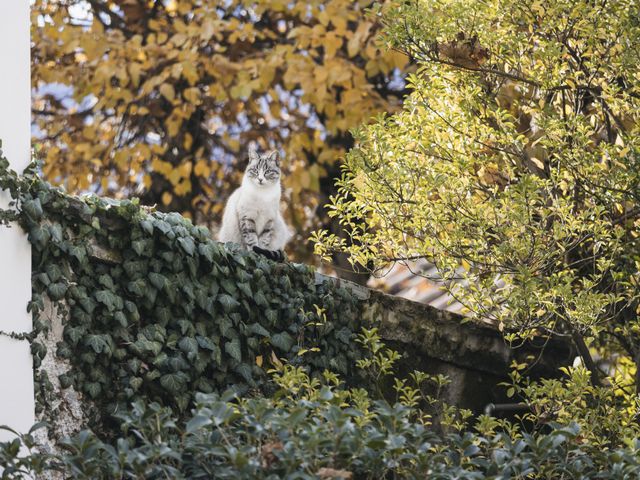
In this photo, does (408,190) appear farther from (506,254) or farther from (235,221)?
(235,221)

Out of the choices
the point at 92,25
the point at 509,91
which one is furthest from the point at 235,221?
the point at 92,25

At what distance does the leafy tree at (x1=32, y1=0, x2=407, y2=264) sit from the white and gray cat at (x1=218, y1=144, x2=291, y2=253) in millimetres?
2593

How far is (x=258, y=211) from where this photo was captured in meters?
6.71

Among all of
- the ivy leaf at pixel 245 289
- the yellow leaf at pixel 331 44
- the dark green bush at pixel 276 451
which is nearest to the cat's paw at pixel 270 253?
the ivy leaf at pixel 245 289

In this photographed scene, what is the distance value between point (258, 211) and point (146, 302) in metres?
1.75

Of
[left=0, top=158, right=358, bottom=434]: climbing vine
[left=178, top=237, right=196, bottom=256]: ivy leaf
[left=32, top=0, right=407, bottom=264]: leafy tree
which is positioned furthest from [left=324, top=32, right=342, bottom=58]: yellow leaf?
[left=178, top=237, right=196, bottom=256]: ivy leaf

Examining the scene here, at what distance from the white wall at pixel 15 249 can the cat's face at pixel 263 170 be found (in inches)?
90.6

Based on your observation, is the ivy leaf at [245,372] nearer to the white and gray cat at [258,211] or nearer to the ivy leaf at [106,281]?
the ivy leaf at [106,281]

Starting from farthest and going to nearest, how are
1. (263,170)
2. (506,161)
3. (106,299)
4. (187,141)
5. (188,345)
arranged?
(187,141), (263,170), (506,161), (188,345), (106,299)

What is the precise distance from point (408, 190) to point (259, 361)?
4.21ft

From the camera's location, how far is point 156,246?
5.23 m

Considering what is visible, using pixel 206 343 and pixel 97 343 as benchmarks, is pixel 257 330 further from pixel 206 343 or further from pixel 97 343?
pixel 97 343

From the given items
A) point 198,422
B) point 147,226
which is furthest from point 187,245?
point 198,422

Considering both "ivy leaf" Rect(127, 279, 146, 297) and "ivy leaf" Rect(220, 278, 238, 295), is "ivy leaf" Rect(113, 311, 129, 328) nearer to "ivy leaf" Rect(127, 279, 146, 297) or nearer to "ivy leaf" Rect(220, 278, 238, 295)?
"ivy leaf" Rect(127, 279, 146, 297)
